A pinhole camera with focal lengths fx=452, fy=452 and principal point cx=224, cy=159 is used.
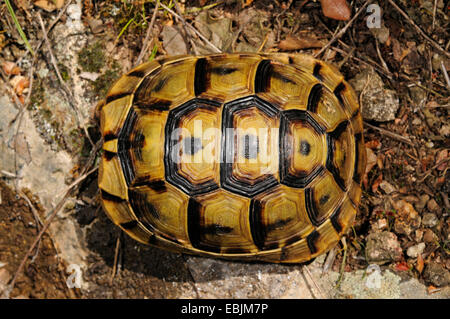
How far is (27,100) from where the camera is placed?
10.6 ft

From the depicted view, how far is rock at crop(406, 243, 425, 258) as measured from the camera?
3096 mm

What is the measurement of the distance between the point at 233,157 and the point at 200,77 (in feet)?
1.77

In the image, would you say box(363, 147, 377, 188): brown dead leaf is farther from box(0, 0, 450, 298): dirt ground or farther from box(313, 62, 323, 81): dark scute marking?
box(313, 62, 323, 81): dark scute marking

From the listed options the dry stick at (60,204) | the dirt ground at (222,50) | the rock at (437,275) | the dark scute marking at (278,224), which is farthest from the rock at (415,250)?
the dry stick at (60,204)

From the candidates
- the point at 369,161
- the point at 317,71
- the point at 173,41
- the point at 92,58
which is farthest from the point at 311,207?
the point at 92,58

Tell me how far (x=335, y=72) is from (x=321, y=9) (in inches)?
22.6

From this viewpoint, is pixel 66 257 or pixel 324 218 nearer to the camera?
pixel 324 218

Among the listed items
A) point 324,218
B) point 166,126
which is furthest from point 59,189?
point 324,218

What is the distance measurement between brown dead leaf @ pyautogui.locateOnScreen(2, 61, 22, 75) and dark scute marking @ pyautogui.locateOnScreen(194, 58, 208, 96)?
144 centimetres

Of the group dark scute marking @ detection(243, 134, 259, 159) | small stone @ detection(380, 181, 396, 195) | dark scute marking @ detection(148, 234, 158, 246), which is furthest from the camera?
small stone @ detection(380, 181, 396, 195)

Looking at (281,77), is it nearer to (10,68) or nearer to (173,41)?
(173,41)

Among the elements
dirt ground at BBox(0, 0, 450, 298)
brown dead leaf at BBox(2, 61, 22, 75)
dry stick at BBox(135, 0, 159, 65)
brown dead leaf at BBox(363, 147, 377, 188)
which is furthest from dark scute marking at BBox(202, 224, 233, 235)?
brown dead leaf at BBox(2, 61, 22, 75)

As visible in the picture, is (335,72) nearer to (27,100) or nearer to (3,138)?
(27,100)

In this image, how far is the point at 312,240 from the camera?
2764mm
